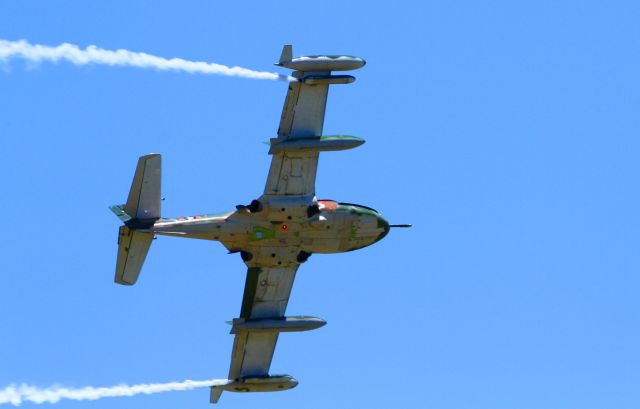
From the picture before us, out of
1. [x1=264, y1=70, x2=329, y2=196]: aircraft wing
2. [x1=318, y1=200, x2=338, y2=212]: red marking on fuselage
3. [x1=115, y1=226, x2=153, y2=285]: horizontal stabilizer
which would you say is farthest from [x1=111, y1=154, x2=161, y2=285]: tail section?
[x1=318, y1=200, x2=338, y2=212]: red marking on fuselage

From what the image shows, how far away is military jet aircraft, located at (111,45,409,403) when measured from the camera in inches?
2466

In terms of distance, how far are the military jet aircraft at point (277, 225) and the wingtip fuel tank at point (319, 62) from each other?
3cm

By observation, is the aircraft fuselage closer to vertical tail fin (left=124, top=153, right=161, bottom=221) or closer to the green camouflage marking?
the green camouflage marking

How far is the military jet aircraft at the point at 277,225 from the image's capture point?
62625mm

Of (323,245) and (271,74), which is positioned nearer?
(271,74)

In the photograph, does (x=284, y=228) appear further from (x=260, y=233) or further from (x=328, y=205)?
(x=328, y=205)

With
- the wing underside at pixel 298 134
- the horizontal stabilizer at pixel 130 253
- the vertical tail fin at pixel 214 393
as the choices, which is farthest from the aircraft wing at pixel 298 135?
the vertical tail fin at pixel 214 393

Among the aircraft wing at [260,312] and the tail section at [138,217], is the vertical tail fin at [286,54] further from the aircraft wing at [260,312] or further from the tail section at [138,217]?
the aircraft wing at [260,312]

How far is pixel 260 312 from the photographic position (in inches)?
2672

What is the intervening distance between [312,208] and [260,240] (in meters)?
2.20

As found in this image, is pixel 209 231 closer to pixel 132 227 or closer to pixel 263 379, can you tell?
pixel 132 227

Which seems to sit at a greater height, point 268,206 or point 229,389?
point 268,206

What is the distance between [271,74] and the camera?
203ft

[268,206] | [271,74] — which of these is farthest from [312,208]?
[271,74]
